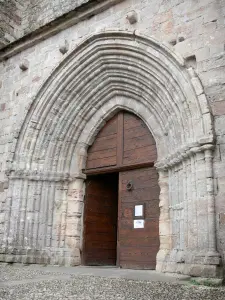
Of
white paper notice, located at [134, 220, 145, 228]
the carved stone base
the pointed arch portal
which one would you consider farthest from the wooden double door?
the carved stone base

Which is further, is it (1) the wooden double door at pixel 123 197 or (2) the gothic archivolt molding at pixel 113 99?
(1) the wooden double door at pixel 123 197

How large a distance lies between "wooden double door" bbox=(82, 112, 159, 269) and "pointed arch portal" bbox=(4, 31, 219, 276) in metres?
0.18

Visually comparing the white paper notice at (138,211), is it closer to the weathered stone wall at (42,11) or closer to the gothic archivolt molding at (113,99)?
the gothic archivolt molding at (113,99)

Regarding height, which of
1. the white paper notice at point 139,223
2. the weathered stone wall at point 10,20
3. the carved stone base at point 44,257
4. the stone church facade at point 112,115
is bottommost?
the carved stone base at point 44,257

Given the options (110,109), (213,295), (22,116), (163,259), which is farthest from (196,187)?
(22,116)

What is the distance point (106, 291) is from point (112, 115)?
3588mm

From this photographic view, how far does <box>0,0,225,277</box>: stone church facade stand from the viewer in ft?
13.5

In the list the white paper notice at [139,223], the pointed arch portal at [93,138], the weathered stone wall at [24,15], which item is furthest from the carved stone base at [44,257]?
the weathered stone wall at [24,15]

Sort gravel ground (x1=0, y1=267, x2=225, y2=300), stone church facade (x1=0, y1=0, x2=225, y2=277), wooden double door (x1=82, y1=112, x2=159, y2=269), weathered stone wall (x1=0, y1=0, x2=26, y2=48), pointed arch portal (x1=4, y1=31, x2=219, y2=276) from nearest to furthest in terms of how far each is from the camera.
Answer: gravel ground (x1=0, y1=267, x2=225, y2=300) → stone church facade (x1=0, y1=0, x2=225, y2=277) → pointed arch portal (x1=4, y1=31, x2=219, y2=276) → wooden double door (x1=82, y1=112, x2=159, y2=269) → weathered stone wall (x1=0, y1=0, x2=26, y2=48)

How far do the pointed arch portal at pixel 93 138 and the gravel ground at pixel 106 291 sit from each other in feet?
2.83

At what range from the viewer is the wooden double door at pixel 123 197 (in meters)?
5.26

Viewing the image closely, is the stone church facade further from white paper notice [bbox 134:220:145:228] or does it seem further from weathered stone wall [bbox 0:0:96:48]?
weathered stone wall [bbox 0:0:96:48]

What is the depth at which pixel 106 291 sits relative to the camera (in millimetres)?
2969

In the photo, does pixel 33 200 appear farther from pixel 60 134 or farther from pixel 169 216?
pixel 169 216
